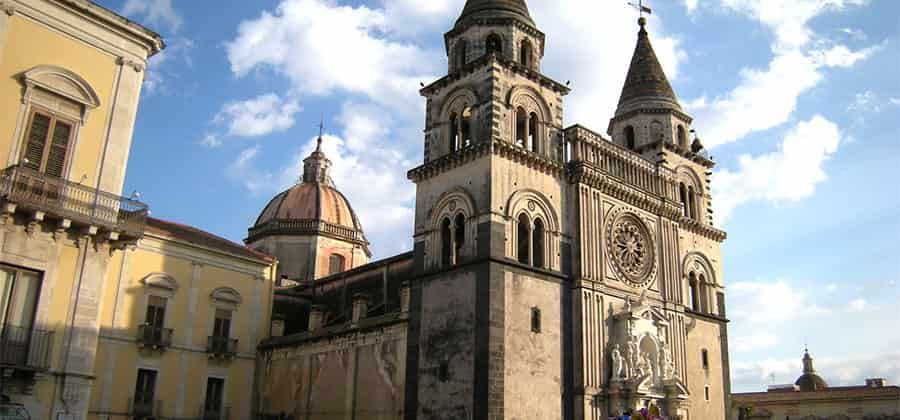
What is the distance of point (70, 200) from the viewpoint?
16906 millimetres

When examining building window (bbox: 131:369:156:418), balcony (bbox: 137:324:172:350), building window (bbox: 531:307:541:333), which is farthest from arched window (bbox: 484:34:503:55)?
building window (bbox: 131:369:156:418)

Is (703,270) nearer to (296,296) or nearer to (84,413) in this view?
(296,296)

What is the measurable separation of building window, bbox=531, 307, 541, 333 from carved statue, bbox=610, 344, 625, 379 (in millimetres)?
3294

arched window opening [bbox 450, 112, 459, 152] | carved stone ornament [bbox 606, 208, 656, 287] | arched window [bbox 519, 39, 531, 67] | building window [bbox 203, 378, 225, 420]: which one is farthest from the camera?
building window [bbox 203, 378, 225, 420]

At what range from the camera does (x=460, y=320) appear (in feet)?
79.5

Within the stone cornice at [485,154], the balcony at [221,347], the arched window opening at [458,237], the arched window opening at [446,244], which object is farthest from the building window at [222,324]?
the arched window opening at [458,237]

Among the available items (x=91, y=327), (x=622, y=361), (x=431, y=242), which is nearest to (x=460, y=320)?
(x=431, y=242)

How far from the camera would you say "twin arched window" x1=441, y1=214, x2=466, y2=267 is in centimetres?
2588

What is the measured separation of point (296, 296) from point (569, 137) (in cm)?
1800

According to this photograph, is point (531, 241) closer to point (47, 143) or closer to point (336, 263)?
point (47, 143)

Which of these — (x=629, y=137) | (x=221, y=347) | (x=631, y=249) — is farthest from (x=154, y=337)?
(x=629, y=137)

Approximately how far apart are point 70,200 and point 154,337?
48.4ft

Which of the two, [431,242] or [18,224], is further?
[431,242]

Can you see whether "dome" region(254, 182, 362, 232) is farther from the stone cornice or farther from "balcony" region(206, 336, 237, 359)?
the stone cornice
